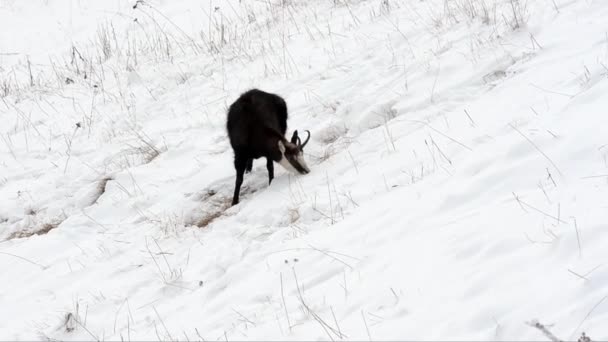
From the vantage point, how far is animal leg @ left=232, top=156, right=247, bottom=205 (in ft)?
21.6

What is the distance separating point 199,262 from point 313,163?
228cm

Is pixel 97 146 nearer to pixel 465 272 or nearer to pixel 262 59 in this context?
pixel 262 59

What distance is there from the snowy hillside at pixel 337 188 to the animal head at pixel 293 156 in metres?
0.14

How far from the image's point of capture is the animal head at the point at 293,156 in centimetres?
670

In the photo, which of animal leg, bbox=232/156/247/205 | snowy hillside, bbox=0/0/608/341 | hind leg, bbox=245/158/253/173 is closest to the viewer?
snowy hillside, bbox=0/0/608/341

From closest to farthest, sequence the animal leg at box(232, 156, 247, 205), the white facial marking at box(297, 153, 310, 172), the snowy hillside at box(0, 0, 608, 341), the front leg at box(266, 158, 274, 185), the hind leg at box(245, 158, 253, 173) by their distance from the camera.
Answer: the snowy hillside at box(0, 0, 608, 341) < the animal leg at box(232, 156, 247, 205) < the white facial marking at box(297, 153, 310, 172) < the front leg at box(266, 158, 274, 185) < the hind leg at box(245, 158, 253, 173)

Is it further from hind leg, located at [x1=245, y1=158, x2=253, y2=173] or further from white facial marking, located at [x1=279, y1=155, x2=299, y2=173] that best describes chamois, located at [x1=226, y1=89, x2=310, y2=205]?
hind leg, located at [x1=245, y1=158, x2=253, y2=173]

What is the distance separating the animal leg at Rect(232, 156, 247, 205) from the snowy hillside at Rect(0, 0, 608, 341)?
17 cm

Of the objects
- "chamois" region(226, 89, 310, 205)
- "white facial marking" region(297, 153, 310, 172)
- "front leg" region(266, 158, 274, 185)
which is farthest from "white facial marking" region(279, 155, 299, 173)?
"front leg" region(266, 158, 274, 185)

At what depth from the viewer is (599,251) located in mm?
3342

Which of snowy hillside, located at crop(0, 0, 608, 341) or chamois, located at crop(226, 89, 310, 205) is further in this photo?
chamois, located at crop(226, 89, 310, 205)

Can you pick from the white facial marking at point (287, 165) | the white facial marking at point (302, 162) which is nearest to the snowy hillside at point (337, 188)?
the white facial marking at point (287, 165)

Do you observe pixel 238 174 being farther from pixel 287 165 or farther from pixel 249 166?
pixel 249 166

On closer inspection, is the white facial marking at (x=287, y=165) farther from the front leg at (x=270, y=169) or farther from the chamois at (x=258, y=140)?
the front leg at (x=270, y=169)
